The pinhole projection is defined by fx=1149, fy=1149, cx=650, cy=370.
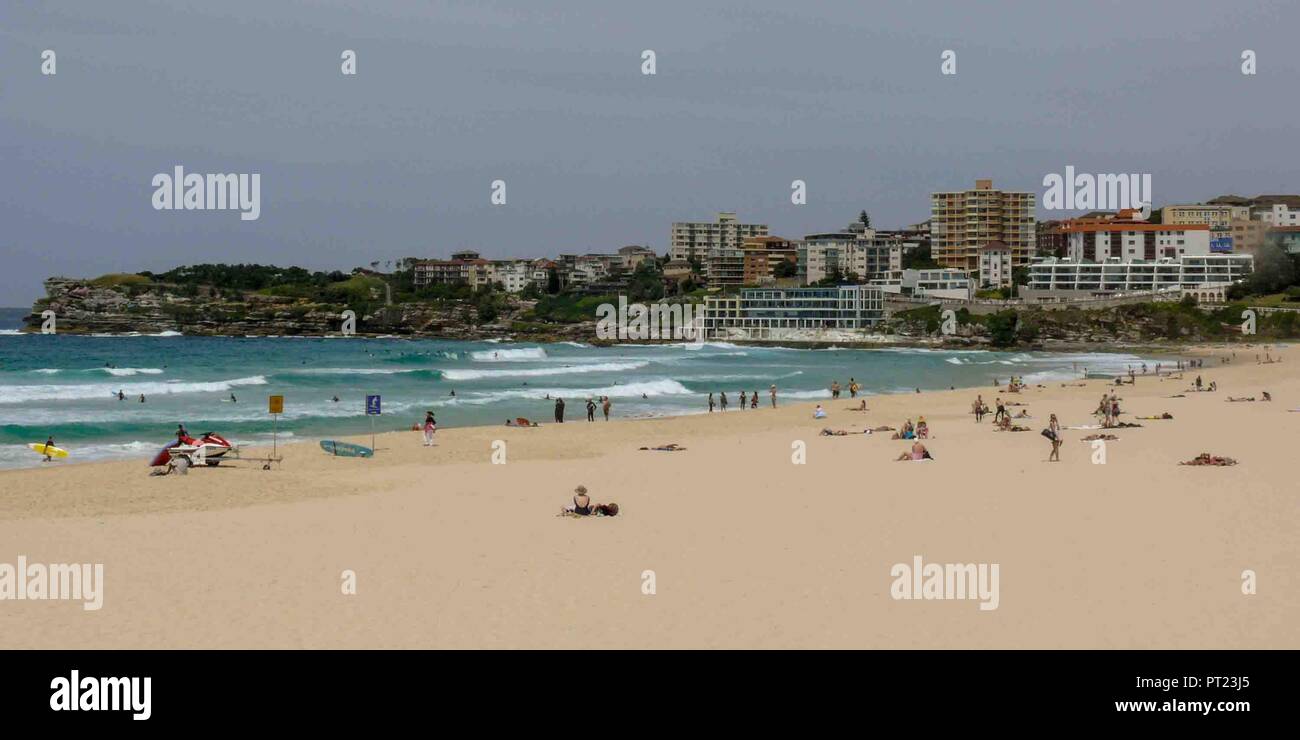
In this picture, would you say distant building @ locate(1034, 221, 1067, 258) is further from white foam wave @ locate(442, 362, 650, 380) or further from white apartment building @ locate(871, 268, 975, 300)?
white foam wave @ locate(442, 362, 650, 380)

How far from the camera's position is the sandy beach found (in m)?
9.48

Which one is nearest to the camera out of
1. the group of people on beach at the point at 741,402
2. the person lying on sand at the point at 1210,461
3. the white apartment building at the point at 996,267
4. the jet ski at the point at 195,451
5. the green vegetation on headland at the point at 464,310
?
the person lying on sand at the point at 1210,461

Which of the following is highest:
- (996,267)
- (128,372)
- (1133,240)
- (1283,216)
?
(1283,216)

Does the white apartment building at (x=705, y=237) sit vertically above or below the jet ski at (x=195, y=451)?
above

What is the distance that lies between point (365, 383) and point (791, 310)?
83229 mm

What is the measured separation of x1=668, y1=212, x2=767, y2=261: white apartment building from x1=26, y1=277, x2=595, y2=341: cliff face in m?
42.7

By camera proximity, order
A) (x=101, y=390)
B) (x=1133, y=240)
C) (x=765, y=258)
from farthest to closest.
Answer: (x=765, y=258) → (x=1133, y=240) → (x=101, y=390)

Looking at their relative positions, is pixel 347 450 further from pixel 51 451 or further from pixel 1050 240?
pixel 1050 240

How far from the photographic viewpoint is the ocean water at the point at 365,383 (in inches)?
1212

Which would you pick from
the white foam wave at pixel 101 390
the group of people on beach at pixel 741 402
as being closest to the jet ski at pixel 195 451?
the group of people on beach at pixel 741 402

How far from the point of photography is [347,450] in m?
22.7

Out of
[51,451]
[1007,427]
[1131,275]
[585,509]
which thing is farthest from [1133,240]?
[585,509]

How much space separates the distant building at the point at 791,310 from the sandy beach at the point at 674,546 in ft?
326

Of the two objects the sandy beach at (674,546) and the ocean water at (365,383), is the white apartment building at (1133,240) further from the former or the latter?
the sandy beach at (674,546)
